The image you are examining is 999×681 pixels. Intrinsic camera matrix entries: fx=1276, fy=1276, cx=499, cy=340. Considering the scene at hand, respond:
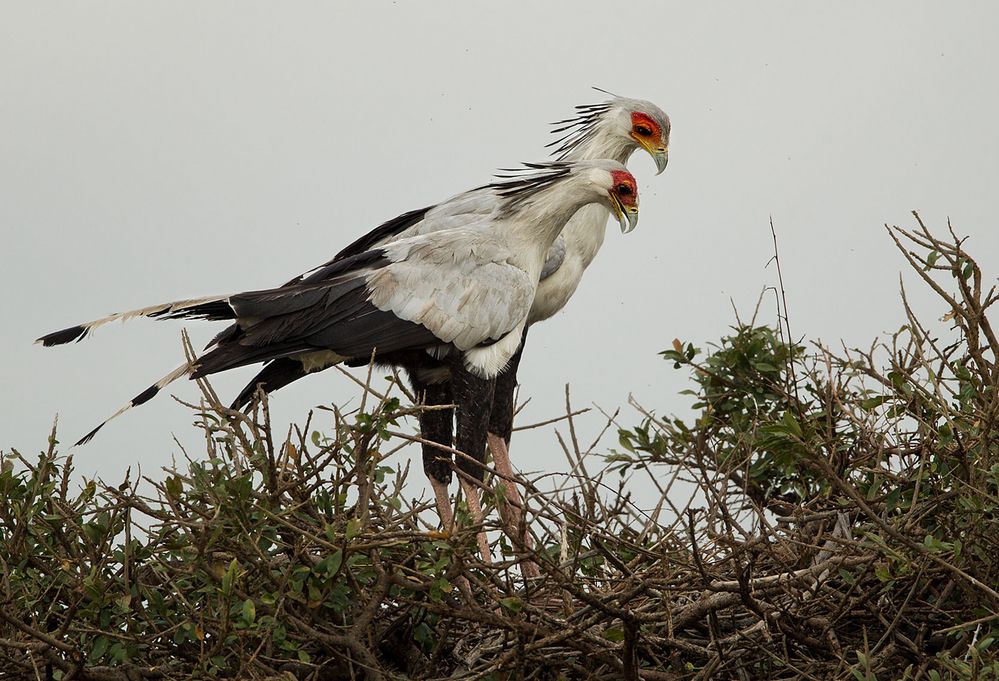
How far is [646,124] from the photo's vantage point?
6406mm

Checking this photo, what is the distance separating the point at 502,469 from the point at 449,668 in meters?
1.58

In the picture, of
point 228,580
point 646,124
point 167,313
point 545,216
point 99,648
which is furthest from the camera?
point 646,124

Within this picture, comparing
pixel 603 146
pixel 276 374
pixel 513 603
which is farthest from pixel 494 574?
pixel 603 146

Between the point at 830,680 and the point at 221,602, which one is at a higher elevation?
the point at 221,602

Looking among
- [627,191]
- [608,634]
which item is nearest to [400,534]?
[608,634]

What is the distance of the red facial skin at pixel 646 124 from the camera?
6410 mm

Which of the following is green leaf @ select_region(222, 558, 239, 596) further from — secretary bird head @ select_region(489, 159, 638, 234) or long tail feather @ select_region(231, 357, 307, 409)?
secretary bird head @ select_region(489, 159, 638, 234)

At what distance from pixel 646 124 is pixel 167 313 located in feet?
8.91

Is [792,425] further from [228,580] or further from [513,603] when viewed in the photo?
[228,580]

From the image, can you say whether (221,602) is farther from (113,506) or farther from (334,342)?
(334,342)

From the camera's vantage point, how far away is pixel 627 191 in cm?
548

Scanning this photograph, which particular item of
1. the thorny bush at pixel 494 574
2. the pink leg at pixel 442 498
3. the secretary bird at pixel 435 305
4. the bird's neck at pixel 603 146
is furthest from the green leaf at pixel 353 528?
the bird's neck at pixel 603 146

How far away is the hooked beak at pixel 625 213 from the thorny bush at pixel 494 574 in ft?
4.44

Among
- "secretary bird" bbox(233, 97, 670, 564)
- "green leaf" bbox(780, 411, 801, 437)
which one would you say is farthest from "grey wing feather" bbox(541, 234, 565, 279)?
"green leaf" bbox(780, 411, 801, 437)
